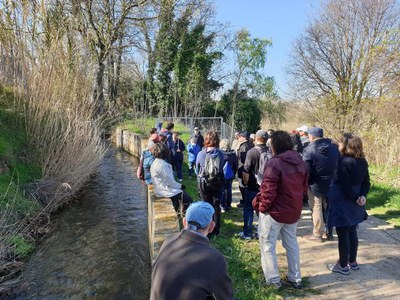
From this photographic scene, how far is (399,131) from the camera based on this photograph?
10805mm

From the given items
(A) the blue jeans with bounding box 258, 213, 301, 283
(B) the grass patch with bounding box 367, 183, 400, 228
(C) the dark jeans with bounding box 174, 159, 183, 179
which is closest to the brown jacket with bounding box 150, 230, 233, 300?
(A) the blue jeans with bounding box 258, 213, 301, 283

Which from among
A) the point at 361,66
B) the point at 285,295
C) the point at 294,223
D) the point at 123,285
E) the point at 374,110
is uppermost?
the point at 361,66

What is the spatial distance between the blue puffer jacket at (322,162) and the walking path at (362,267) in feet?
3.06

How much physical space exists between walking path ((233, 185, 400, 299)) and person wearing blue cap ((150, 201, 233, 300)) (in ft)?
7.99

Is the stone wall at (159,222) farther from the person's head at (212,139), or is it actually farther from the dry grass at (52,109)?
the dry grass at (52,109)

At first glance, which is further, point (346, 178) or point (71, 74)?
point (71, 74)

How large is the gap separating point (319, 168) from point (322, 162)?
0.36 ft

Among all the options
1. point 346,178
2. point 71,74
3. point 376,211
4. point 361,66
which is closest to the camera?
point 346,178

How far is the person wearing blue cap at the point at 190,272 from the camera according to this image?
1868 millimetres

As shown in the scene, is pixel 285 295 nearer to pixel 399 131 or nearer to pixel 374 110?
pixel 399 131

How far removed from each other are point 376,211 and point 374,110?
20.6 ft

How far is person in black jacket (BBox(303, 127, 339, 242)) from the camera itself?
5.32 m

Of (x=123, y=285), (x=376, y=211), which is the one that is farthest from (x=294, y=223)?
(x=376, y=211)

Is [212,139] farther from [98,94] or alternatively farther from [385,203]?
[98,94]
